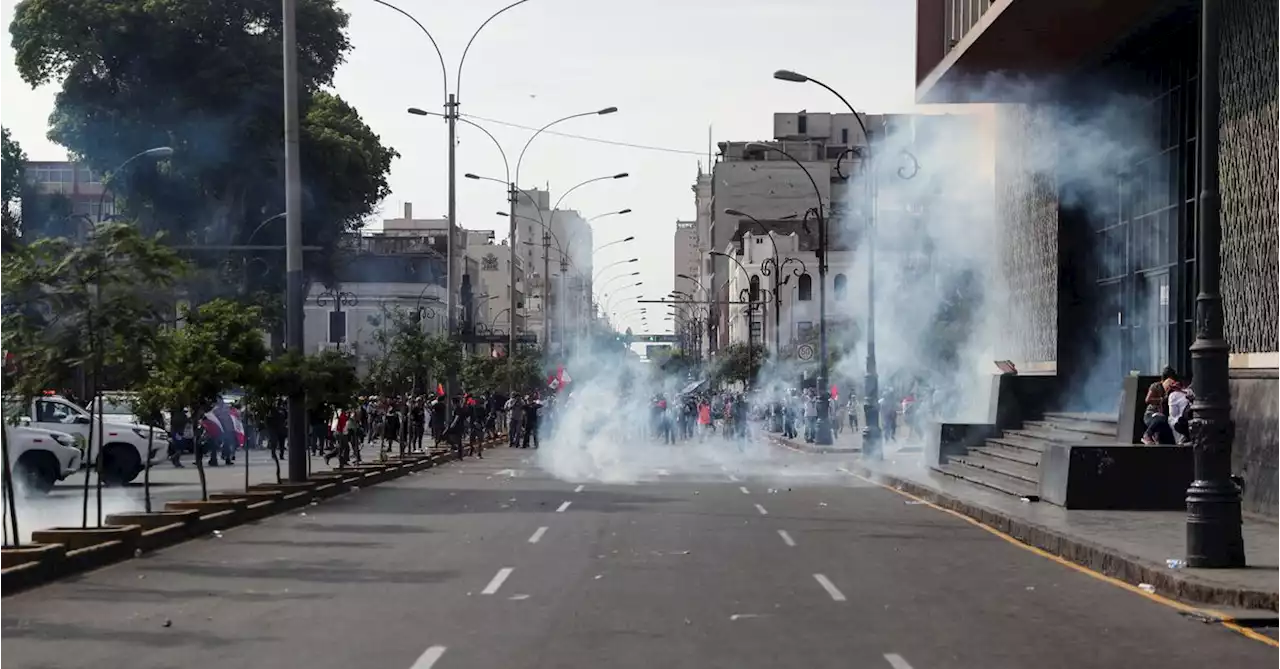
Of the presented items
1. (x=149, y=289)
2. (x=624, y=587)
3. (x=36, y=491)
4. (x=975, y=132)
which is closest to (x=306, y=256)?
(x=975, y=132)

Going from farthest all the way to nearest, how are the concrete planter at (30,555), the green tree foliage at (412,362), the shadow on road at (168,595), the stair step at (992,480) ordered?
the green tree foliage at (412,362) < the stair step at (992,480) < the concrete planter at (30,555) < the shadow on road at (168,595)

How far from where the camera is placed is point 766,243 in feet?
438

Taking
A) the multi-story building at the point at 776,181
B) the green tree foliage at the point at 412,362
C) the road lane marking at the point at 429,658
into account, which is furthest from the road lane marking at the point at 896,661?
the multi-story building at the point at 776,181

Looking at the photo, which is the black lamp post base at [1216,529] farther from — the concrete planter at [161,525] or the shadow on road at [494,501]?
the concrete planter at [161,525]

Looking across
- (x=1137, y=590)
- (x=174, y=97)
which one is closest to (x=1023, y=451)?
(x=1137, y=590)

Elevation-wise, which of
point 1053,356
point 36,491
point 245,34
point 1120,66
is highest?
point 245,34

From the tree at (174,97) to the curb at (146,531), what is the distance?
29.3m

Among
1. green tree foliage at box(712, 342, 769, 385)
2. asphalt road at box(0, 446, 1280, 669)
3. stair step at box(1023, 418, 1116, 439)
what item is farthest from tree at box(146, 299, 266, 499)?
green tree foliage at box(712, 342, 769, 385)

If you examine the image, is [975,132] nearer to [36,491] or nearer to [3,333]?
[36,491]

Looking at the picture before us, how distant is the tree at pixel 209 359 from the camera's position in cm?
2246

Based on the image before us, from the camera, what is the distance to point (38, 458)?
92.7ft

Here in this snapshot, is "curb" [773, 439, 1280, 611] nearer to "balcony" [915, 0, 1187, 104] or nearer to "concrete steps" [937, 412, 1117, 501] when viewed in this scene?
"concrete steps" [937, 412, 1117, 501]

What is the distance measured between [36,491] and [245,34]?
3415 centimetres

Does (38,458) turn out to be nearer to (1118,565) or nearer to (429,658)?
(1118,565)
